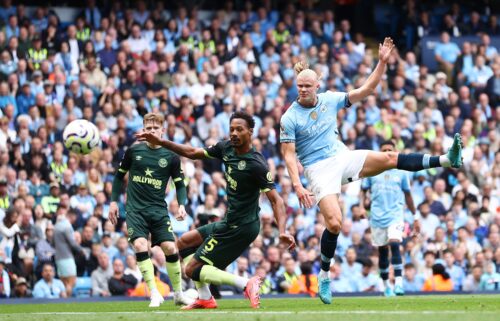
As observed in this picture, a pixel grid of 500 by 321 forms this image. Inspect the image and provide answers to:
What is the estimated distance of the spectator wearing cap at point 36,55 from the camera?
24.8 meters

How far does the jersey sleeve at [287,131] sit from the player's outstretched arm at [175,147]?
3.21 feet

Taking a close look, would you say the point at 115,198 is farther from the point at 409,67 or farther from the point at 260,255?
the point at 409,67

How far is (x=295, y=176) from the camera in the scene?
45.5 ft

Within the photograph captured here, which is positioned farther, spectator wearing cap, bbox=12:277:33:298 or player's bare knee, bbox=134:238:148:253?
spectator wearing cap, bbox=12:277:33:298

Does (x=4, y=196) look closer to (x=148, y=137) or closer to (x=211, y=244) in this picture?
(x=211, y=244)

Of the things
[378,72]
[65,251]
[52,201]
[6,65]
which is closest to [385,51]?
[378,72]

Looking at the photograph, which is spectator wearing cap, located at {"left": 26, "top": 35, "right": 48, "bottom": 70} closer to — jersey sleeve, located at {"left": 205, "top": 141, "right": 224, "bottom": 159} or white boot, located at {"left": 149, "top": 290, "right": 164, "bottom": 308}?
white boot, located at {"left": 149, "top": 290, "right": 164, "bottom": 308}

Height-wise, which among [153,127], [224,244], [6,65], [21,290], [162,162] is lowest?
[21,290]

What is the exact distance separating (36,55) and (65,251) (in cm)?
535

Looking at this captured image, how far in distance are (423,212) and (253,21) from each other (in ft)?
23.2

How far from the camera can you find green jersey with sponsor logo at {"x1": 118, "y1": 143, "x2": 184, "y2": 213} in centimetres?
1587

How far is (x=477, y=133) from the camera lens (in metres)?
28.1

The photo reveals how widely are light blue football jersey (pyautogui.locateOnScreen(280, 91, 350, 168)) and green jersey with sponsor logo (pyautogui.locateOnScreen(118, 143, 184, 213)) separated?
2099 mm

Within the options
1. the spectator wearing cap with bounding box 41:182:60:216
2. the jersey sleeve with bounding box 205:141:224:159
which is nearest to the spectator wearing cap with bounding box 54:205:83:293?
the spectator wearing cap with bounding box 41:182:60:216
